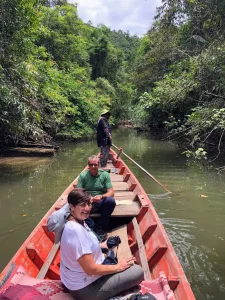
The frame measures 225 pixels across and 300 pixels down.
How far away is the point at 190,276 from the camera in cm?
428

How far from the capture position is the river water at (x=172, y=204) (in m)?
4.64

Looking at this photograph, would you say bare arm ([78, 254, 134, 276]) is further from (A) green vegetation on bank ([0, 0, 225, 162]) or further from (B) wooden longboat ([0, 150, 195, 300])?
(A) green vegetation on bank ([0, 0, 225, 162])

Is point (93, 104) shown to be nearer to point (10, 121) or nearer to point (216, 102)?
point (10, 121)

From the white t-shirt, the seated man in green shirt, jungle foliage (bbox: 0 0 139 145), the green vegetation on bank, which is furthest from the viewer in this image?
jungle foliage (bbox: 0 0 139 145)

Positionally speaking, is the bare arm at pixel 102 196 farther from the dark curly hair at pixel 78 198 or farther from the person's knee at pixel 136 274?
the dark curly hair at pixel 78 198

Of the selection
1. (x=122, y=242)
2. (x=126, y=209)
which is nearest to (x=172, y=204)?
(x=126, y=209)

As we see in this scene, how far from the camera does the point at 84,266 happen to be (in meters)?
2.26

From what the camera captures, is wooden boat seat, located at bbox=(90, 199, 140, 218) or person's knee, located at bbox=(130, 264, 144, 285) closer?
person's knee, located at bbox=(130, 264, 144, 285)

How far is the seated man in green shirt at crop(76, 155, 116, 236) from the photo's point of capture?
4500 mm

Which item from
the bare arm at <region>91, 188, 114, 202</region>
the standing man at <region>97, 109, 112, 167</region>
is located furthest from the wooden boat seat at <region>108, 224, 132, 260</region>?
the standing man at <region>97, 109, 112, 167</region>

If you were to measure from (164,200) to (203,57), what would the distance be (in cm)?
417

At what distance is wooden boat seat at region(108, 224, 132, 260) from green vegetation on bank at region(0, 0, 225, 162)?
187cm

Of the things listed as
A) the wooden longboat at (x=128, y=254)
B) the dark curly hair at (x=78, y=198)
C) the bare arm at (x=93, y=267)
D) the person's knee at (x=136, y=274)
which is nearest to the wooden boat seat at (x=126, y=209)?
the wooden longboat at (x=128, y=254)

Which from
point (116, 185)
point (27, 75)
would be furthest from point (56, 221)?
point (27, 75)
